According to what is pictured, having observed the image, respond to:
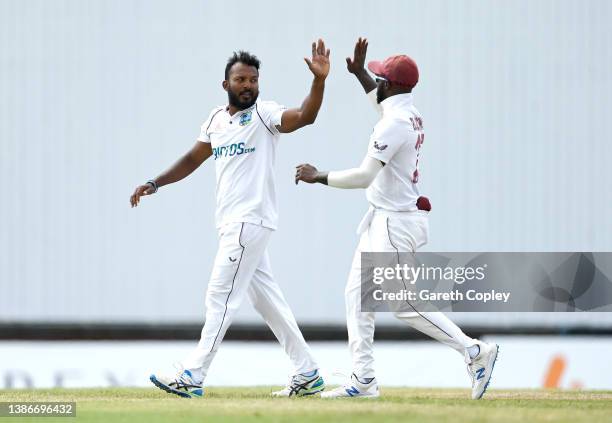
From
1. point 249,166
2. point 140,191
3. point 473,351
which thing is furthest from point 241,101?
point 473,351

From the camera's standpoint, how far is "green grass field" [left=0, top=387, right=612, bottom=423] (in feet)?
19.7

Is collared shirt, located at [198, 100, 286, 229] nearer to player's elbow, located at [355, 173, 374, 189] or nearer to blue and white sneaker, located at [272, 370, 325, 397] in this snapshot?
player's elbow, located at [355, 173, 374, 189]

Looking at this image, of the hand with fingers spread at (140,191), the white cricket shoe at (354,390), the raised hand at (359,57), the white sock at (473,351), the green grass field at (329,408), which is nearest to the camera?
the green grass field at (329,408)

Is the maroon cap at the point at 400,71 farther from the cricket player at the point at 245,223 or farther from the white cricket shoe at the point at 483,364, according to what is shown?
the white cricket shoe at the point at 483,364

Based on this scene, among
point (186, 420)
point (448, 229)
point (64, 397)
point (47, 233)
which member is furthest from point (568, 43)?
point (186, 420)

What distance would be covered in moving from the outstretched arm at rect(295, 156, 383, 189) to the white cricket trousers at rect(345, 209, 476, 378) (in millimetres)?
291

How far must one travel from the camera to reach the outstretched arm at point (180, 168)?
8258 mm

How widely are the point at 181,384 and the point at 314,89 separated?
77.1 inches

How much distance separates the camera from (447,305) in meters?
12.0

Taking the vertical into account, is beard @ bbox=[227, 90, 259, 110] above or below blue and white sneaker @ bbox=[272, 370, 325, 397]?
above

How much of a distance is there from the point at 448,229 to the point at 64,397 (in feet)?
21.8

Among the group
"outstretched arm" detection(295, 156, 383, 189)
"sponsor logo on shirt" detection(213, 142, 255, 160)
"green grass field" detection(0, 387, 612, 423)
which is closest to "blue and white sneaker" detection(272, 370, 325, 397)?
"green grass field" detection(0, 387, 612, 423)

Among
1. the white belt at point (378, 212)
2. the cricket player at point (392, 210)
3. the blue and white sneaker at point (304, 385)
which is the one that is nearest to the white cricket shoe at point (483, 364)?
the cricket player at point (392, 210)

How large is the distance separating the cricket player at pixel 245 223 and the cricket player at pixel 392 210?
1.29ft
